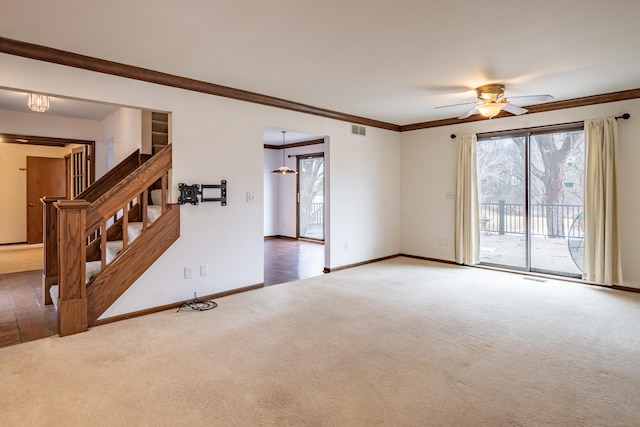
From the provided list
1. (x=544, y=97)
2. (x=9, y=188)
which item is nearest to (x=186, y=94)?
(x=544, y=97)

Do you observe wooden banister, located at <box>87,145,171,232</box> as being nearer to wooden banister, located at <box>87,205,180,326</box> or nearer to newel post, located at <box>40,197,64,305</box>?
wooden banister, located at <box>87,205,180,326</box>

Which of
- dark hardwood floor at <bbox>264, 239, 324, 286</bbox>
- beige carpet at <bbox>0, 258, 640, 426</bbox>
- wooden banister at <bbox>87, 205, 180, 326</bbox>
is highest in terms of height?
wooden banister at <bbox>87, 205, 180, 326</bbox>

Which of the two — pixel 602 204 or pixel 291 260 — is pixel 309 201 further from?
pixel 602 204

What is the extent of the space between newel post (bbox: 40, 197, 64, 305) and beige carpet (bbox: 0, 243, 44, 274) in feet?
8.34

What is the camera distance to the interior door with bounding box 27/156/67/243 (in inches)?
353

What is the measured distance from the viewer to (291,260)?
7.04 meters

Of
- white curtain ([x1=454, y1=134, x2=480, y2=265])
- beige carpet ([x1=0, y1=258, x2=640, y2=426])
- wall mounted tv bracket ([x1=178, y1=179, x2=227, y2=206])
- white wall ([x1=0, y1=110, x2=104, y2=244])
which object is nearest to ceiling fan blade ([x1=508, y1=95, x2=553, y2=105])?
white curtain ([x1=454, y1=134, x2=480, y2=265])

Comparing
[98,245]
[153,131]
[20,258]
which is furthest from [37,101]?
[20,258]

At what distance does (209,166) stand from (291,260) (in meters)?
3.12

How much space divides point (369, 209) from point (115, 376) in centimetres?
486

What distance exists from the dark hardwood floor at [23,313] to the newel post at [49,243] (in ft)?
0.77

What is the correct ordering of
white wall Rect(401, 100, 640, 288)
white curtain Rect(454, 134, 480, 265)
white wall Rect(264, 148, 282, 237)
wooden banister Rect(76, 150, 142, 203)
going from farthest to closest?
1. white wall Rect(264, 148, 282, 237)
2. white curtain Rect(454, 134, 480, 265)
3. white wall Rect(401, 100, 640, 288)
4. wooden banister Rect(76, 150, 142, 203)

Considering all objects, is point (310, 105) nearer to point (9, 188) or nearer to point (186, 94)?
point (186, 94)

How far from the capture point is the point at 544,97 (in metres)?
3.95
